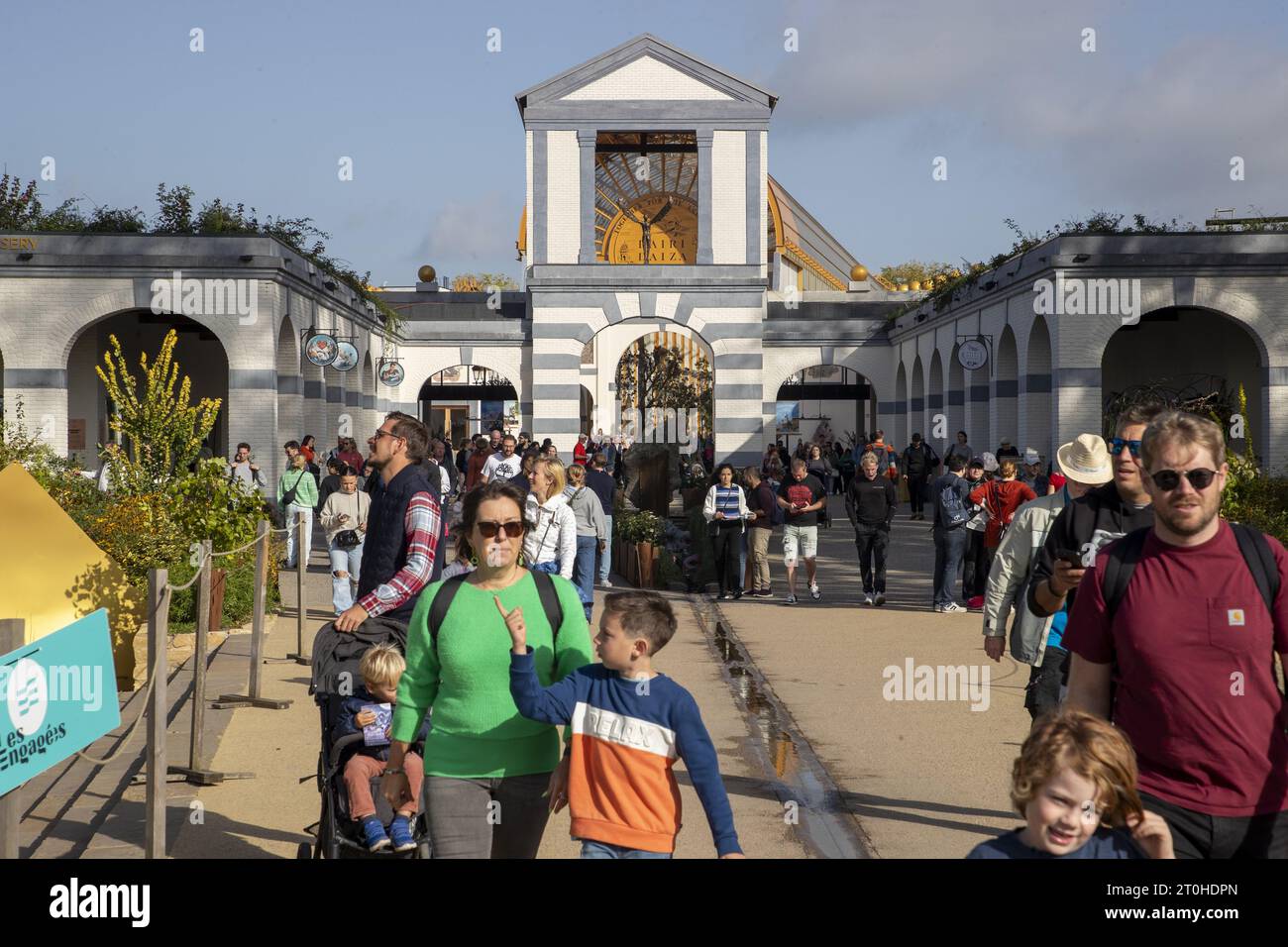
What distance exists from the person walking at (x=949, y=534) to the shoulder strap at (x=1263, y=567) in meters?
12.4

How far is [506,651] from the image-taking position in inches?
190

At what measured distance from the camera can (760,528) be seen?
18516 millimetres

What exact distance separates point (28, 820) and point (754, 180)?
3235 centimetres

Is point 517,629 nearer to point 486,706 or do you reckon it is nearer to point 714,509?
point 486,706

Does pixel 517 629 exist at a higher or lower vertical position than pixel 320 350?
lower

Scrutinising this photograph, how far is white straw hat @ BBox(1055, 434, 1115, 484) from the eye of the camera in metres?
6.98

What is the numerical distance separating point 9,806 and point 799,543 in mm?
13851

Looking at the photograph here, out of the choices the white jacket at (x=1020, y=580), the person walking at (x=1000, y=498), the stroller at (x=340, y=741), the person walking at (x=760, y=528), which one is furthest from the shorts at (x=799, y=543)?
the stroller at (x=340, y=741)

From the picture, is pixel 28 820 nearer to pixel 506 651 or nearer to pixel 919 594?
pixel 506 651

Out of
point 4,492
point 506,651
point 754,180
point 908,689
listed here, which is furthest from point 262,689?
point 754,180

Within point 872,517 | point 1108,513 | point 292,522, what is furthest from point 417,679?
point 292,522

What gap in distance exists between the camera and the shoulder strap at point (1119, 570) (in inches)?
161

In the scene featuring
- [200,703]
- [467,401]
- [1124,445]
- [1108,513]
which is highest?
[467,401]

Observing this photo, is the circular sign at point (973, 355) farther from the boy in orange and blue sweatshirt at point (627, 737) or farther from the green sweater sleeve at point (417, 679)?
the boy in orange and blue sweatshirt at point (627, 737)
